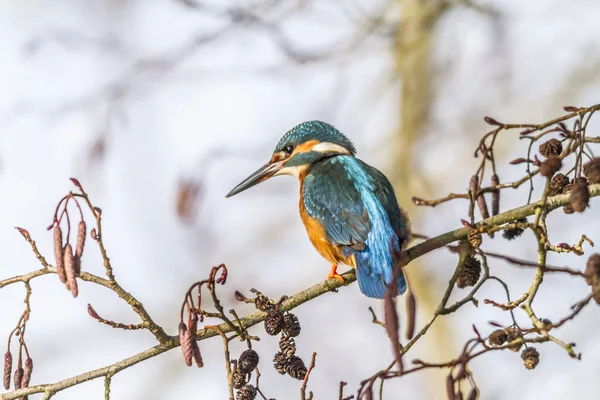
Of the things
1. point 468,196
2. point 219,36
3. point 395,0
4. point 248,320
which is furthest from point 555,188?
point 395,0

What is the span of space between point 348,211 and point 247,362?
1012 millimetres

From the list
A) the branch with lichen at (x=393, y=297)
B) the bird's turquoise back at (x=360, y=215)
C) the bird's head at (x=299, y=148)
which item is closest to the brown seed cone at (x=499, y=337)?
the branch with lichen at (x=393, y=297)

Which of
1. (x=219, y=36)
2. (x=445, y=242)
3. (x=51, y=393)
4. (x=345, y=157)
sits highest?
(x=219, y=36)

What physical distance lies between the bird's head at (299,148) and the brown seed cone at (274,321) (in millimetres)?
1418

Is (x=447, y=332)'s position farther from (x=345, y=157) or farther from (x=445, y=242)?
(x=445, y=242)

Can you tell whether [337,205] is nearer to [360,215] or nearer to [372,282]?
[360,215]

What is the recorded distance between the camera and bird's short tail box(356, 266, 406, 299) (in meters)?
2.61

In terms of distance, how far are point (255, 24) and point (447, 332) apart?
2490mm

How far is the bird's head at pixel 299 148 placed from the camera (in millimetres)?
3537

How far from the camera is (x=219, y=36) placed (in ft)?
12.8

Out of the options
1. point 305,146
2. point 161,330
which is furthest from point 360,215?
point 161,330

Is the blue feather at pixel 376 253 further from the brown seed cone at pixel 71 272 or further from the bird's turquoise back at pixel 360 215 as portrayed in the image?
the brown seed cone at pixel 71 272

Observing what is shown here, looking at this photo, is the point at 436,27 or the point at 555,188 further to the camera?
the point at 436,27

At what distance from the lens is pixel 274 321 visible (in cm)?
214
